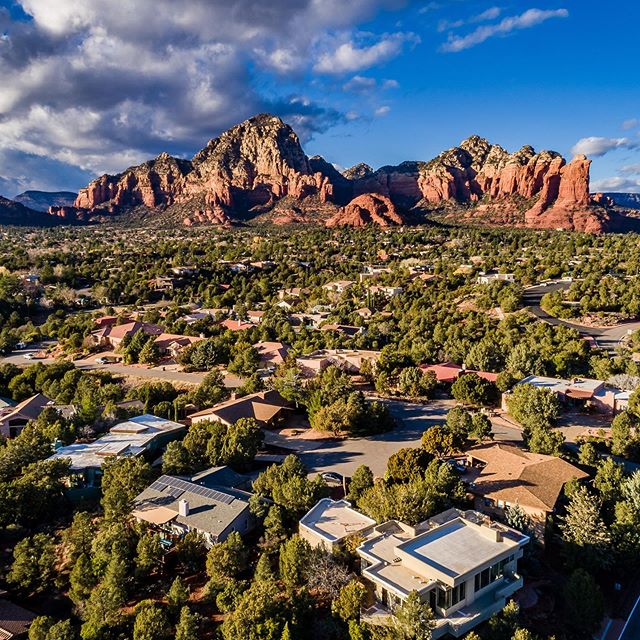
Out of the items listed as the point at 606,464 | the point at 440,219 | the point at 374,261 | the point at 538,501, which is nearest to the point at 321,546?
the point at 538,501

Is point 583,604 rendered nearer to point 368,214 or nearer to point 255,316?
point 255,316

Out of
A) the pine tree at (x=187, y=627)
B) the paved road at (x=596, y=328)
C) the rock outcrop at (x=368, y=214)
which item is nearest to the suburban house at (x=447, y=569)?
the pine tree at (x=187, y=627)

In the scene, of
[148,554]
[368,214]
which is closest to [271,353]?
[148,554]

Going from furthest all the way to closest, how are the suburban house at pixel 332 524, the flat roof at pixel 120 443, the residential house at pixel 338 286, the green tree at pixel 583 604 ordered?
1. the residential house at pixel 338 286
2. the flat roof at pixel 120 443
3. the suburban house at pixel 332 524
4. the green tree at pixel 583 604

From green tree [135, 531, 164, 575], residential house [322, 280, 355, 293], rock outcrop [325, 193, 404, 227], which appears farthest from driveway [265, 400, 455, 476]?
rock outcrop [325, 193, 404, 227]

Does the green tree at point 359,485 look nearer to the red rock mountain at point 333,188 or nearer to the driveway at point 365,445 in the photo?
the driveway at point 365,445

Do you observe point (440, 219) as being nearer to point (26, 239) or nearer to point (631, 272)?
point (631, 272)

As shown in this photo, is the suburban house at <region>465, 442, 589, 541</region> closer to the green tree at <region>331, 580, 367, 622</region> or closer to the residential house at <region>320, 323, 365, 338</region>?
the green tree at <region>331, 580, 367, 622</region>

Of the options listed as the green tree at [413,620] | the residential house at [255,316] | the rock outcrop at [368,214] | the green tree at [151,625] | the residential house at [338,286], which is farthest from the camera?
the rock outcrop at [368,214]
